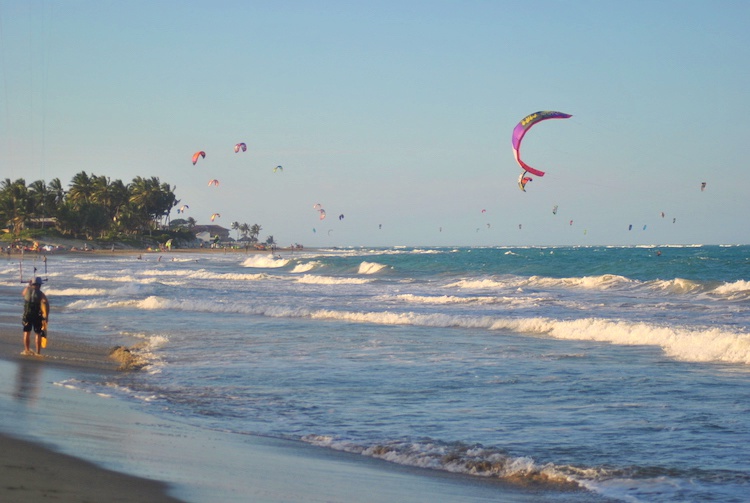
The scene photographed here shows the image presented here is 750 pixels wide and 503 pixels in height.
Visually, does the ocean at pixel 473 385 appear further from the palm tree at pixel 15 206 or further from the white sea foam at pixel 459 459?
the palm tree at pixel 15 206

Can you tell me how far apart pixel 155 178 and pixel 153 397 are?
394ft

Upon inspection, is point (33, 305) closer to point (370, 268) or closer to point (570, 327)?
point (570, 327)

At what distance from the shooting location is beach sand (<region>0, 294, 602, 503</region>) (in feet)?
17.0

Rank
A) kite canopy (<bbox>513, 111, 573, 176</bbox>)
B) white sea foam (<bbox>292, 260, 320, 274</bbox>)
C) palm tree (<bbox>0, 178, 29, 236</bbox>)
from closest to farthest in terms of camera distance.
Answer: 1. kite canopy (<bbox>513, 111, 573, 176</bbox>)
2. white sea foam (<bbox>292, 260, 320, 274</bbox>)
3. palm tree (<bbox>0, 178, 29, 236</bbox>)

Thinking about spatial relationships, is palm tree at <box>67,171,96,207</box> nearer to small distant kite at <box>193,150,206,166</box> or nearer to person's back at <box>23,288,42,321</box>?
small distant kite at <box>193,150,206,166</box>

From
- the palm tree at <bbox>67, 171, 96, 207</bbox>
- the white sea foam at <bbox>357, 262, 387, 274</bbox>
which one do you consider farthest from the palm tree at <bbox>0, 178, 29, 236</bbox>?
the white sea foam at <bbox>357, 262, 387, 274</bbox>

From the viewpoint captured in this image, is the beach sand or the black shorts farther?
the black shorts

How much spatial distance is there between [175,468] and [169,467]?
5cm

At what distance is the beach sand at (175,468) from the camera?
5.18 metres

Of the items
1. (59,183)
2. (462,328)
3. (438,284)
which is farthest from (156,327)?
(59,183)

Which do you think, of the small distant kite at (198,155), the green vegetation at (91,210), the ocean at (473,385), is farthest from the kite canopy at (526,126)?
the green vegetation at (91,210)

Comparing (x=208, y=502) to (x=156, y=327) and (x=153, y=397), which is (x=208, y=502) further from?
(x=156, y=327)

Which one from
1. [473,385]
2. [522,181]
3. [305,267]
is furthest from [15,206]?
[473,385]

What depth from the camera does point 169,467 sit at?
19.4 ft
